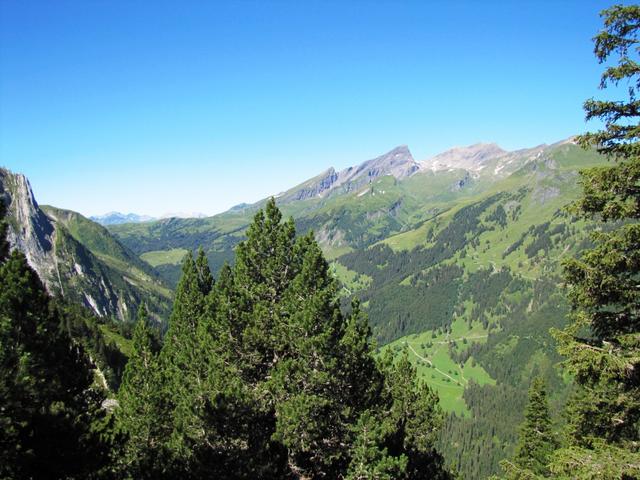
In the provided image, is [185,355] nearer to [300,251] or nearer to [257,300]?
[257,300]

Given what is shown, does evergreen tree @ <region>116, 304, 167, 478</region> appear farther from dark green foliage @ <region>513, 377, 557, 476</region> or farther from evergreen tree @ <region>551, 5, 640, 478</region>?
dark green foliage @ <region>513, 377, 557, 476</region>

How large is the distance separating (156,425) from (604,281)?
30.3 metres

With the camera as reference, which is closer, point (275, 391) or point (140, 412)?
point (275, 391)

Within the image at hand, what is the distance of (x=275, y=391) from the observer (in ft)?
76.9

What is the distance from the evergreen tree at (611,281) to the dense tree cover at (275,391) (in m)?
10.4

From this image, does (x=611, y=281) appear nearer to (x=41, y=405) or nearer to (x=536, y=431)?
(x=41, y=405)

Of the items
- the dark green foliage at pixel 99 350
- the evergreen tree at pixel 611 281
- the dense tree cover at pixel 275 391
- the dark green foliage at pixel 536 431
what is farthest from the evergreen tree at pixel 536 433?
the dark green foliage at pixel 99 350

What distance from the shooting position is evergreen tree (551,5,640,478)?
1321 cm

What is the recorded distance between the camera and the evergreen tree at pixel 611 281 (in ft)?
43.3

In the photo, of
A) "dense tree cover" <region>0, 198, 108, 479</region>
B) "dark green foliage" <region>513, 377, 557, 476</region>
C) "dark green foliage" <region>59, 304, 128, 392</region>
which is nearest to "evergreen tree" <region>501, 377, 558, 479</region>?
"dark green foliage" <region>513, 377, 557, 476</region>

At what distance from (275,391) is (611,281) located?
16.7 metres

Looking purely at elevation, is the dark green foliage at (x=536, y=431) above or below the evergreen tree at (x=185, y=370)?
below

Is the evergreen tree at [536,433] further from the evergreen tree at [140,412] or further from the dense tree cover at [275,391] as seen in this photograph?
the evergreen tree at [140,412]

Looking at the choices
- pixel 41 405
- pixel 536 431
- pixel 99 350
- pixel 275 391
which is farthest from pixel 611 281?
pixel 99 350
